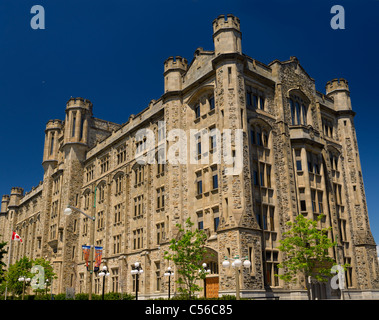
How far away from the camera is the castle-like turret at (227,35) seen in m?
33.9

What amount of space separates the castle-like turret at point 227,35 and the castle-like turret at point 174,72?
5934 millimetres

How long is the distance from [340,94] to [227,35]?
19.7 metres

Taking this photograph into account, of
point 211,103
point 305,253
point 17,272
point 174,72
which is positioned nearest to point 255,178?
point 305,253

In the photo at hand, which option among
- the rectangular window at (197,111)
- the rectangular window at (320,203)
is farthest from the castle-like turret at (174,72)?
the rectangular window at (320,203)

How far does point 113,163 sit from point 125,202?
7.18 meters

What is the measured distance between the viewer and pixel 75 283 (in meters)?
51.5

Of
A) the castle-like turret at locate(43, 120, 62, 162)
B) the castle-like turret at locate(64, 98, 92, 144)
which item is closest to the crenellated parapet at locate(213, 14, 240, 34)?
the castle-like turret at locate(64, 98, 92, 144)

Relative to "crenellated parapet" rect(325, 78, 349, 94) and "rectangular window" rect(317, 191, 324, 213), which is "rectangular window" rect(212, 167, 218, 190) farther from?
"crenellated parapet" rect(325, 78, 349, 94)

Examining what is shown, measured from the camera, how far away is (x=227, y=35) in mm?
34219

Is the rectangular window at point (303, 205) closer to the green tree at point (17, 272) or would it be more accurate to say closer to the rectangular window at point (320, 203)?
the rectangular window at point (320, 203)

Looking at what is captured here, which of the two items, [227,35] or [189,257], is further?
[227,35]

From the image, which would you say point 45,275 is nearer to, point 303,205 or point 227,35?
point 303,205
